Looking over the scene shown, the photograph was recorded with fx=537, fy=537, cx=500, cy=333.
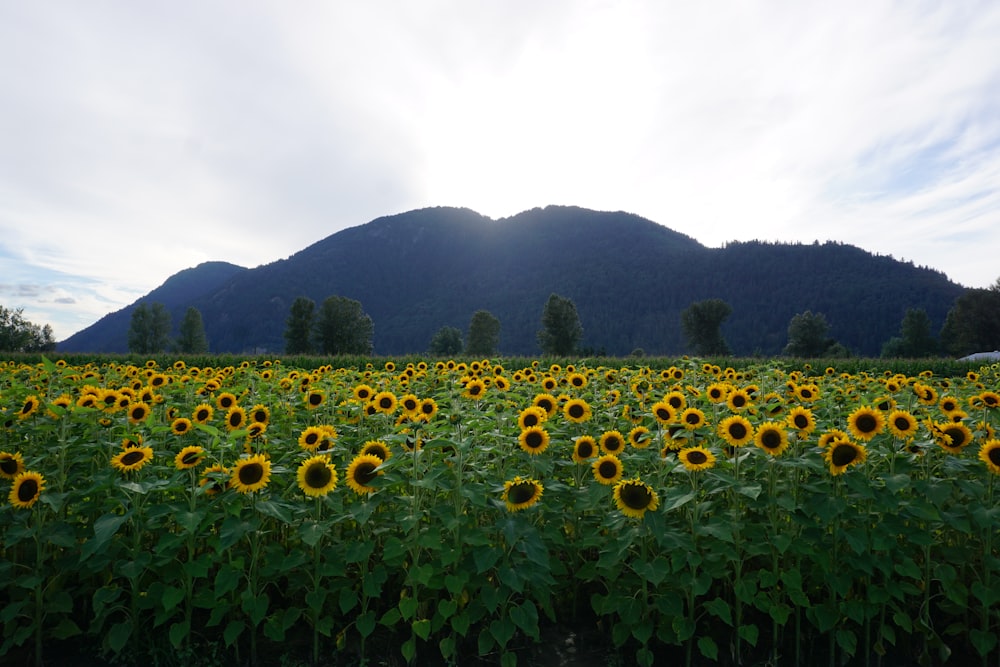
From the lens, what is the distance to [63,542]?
3.58 m

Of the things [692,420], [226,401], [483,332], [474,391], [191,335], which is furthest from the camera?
[191,335]

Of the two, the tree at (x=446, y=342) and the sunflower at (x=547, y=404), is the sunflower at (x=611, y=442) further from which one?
the tree at (x=446, y=342)

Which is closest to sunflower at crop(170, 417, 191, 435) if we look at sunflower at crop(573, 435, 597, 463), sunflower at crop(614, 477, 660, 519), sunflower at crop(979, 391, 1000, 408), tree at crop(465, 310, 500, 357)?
sunflower at crop(573, 435, 597, 463)

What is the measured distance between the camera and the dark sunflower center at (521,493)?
3.57m

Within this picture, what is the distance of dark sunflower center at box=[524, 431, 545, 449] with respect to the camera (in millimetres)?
4039

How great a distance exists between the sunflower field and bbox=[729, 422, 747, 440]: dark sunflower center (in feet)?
0.05

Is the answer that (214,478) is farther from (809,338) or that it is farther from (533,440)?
(809,338)

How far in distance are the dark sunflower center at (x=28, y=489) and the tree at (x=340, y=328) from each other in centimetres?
7564

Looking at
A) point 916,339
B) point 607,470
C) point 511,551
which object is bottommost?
point 511,551

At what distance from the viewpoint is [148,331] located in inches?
4082

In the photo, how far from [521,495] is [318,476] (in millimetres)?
1349

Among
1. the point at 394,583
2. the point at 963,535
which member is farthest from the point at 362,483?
the point at 963,535

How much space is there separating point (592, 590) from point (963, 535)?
→ 2853 mm

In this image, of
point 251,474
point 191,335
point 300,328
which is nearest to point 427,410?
point 251,474
